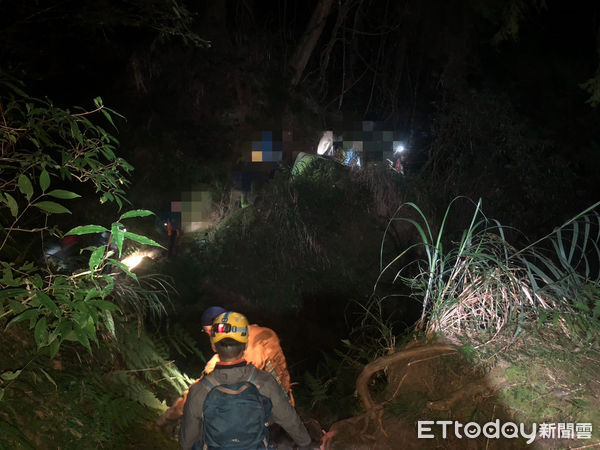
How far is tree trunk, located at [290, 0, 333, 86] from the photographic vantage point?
467 inches

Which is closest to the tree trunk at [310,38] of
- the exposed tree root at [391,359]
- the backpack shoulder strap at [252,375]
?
the exposed tree root at [391,359]

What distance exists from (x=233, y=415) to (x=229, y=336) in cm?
38

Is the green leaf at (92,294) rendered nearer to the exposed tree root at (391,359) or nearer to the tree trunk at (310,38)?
the exposed tree root at (391,359)

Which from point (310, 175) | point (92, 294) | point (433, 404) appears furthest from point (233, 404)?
point (310, 175)

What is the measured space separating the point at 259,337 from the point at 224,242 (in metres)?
6.40

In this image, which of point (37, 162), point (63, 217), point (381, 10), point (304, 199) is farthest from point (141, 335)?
point (381, 10)

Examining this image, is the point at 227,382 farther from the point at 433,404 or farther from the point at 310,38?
A: the point at 310,38

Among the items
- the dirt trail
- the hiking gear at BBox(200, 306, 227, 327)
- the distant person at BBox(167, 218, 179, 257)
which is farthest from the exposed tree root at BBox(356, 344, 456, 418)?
the distant person at BBox(167, 218, 179, 257)

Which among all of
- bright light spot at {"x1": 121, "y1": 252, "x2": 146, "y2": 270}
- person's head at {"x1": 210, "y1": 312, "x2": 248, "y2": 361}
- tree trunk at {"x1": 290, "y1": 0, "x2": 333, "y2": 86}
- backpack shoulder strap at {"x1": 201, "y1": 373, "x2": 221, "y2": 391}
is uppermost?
tree trunk at {"x1": 290, "y1": 0, "x2": 333, "y2": 86}

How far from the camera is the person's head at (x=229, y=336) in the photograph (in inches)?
87.3

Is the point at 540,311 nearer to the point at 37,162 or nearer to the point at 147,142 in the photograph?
the point at 37,162

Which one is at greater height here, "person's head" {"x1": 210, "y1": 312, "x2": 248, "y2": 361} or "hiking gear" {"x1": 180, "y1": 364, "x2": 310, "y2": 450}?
"person's head" {"x1": 210, "y1": 312, "x2": 248, "y2": 361}

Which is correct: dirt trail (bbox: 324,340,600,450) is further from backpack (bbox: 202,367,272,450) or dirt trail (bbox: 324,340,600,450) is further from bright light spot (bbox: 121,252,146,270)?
bright light spot (bbox: 121,252,146,270)

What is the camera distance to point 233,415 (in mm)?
2070
